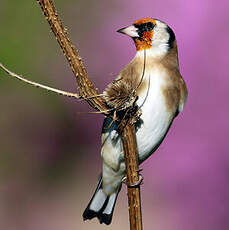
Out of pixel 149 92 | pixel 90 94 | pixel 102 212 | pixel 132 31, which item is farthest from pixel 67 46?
pixel 102 212

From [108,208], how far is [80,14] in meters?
2.17

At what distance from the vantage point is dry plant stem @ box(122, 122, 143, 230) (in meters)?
1.29

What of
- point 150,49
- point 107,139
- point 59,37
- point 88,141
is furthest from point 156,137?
point 88,141

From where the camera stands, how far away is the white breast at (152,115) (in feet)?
6.35

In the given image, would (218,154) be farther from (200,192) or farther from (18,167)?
(18,167)

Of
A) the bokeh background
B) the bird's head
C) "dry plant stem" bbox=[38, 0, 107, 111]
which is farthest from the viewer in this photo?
the bokeh background

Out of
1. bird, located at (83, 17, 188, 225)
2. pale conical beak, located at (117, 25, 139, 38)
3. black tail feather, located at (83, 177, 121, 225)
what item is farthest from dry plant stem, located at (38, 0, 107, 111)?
black tail feather, located at (83, 177, 121, 225)

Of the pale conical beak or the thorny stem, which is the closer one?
the thorny stem

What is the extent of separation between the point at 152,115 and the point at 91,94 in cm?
72

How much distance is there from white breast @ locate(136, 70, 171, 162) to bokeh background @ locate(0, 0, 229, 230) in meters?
1.29

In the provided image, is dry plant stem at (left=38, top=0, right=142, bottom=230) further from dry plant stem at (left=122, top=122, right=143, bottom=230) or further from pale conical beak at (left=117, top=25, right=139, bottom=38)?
pale conical beak at (left=117, top=25, right=139, bottom=38)

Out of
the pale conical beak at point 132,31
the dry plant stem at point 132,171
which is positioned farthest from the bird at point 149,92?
the dry plant stem at point 132,171

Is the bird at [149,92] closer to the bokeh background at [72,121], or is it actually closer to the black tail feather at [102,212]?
the black tail feather at [102,212]

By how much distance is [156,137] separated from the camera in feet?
6.63
